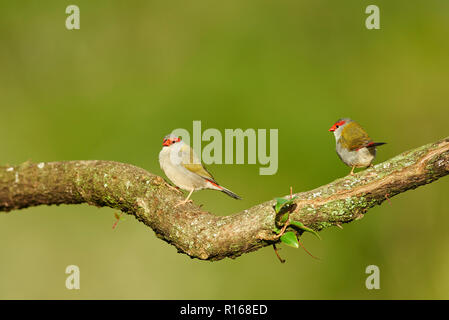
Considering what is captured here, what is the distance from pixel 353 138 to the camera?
Answer: 4578mm

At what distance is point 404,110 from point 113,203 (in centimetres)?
751

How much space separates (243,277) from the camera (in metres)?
8.44

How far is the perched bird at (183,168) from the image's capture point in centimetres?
436

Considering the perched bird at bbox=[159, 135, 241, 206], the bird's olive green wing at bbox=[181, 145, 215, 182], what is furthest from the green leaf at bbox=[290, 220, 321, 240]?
the bird's olive green wing at bbox=[181, 145, 215, 182]

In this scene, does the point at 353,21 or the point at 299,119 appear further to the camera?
the point at 353,21

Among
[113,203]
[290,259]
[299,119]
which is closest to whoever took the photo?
[113,203]

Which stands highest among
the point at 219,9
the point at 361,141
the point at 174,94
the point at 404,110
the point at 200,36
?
the point at 219,9

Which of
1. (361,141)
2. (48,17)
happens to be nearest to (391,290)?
(361,141)

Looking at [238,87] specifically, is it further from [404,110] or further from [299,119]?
[404,110]

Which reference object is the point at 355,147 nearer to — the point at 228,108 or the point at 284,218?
the point at 284,218

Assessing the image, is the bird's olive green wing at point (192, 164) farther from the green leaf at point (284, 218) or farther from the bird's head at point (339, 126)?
the bird's head at point (339, 126)

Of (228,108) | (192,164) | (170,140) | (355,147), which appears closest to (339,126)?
(355,147)

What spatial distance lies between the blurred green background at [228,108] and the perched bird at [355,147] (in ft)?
12.7

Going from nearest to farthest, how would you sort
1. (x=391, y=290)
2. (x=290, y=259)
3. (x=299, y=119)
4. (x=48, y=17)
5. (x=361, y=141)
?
(x=361, y=141) < (x=391, y=290) < (x=290, y=259) < (x=299, y=119) < (x=48, y=17)
